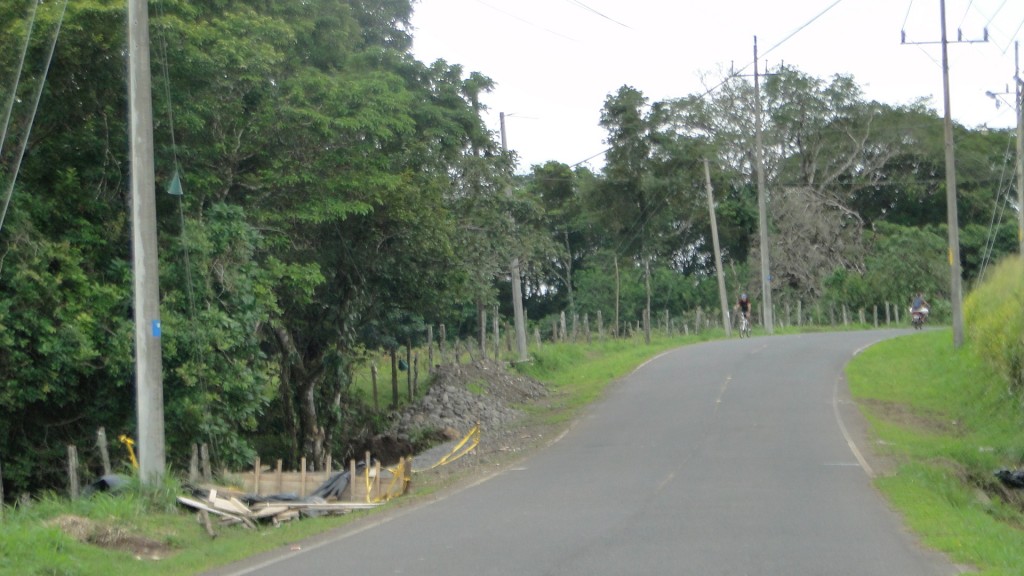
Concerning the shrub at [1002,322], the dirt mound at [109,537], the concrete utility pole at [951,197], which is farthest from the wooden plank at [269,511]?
the concrete utility pole at [951,197]

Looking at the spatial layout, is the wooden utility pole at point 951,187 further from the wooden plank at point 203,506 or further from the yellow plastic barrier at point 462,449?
the wooden plank at point 203,506

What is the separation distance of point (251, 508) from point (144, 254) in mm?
3498

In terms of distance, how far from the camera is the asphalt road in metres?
9.72

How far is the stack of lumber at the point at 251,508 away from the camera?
43.1 ft

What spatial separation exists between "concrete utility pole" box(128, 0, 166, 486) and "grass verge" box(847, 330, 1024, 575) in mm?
9093

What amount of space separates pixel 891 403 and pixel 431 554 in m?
17.2

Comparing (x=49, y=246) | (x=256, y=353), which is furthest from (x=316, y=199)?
(x=49, y=246)

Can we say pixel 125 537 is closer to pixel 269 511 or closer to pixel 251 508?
pixel 269 511

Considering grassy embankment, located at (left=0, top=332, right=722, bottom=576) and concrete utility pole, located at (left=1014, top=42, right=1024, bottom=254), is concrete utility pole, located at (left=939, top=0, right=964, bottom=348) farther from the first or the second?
grassy embankment, located at (left=0, top=332, right=722, bottom=576)

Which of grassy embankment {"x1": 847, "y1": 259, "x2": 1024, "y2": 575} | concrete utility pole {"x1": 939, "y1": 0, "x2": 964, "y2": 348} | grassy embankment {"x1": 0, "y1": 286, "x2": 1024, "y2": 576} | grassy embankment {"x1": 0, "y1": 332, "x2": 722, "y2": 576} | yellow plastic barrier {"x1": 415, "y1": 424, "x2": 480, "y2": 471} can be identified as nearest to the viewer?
grassy embankment {"x1": 0, "y1": 332, "x2": 722, "y2": 576}

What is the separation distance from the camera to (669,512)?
12445mm

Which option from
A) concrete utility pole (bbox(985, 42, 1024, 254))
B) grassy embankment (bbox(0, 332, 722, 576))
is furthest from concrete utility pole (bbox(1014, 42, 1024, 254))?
grassy embankment (bbox(0, 332, 722, 576))

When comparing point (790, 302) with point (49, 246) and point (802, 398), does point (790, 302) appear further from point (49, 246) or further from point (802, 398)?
point (49, 246)

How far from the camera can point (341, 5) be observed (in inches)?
1150
